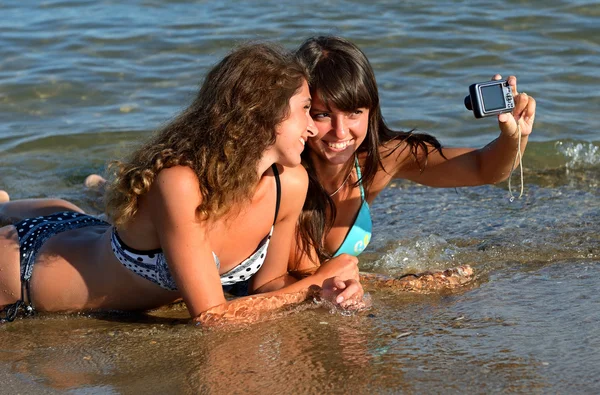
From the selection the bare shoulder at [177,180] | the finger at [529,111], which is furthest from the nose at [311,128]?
the finger at [529,111]

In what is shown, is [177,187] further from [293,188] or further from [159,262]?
[293,188]

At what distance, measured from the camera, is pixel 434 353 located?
3336mm

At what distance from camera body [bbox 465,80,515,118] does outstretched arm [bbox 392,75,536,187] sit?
0.16 m

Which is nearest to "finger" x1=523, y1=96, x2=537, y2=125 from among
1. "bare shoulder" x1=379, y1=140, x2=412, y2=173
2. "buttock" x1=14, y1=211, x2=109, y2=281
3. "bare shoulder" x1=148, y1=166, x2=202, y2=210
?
"bare shoulder" x1=379, y1=140, x2=412, y2=173

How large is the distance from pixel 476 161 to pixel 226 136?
60.2 inches

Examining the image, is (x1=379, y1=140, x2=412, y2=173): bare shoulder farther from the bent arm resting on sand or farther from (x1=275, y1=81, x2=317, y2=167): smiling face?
(x1=275, y1=81, x2=317, y2=167): smiling face

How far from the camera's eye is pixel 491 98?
3996 mm

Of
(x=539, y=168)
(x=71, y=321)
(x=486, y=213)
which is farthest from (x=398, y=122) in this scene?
(x=71, y=321)

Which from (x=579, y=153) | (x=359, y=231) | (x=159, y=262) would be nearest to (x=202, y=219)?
(x=159, y=262)

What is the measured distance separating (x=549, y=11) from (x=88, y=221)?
743 centimetres

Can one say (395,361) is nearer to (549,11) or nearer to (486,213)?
(486,213)

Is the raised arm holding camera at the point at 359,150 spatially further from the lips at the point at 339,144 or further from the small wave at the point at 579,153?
the small wave at the point at 579,153

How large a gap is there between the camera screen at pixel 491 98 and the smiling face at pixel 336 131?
1.97 ft

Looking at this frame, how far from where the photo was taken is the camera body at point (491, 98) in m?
3.98
